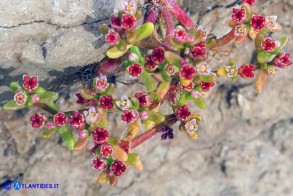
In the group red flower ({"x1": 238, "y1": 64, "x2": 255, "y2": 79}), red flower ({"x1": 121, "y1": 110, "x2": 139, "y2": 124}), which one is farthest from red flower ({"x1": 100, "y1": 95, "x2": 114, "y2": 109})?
red flower ({"x1": 238, "y1": 64, "x2": 255, "y2": 79})

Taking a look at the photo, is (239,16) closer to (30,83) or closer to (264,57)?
(264,57)

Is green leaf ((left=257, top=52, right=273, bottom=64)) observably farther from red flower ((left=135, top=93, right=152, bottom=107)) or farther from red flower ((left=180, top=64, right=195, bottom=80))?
red flower ((left=135, top=93, right=152, bottom=107))

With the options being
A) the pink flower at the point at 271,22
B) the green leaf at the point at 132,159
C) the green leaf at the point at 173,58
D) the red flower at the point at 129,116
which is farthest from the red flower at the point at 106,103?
the pink flower at the point at 271,22

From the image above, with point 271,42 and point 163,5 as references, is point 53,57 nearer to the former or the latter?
point 163,5

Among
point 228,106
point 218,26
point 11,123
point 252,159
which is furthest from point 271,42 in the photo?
point 11,123

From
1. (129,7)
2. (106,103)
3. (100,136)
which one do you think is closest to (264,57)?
(129,7)

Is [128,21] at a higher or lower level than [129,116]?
higher

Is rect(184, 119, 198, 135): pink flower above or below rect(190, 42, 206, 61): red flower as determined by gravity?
below
